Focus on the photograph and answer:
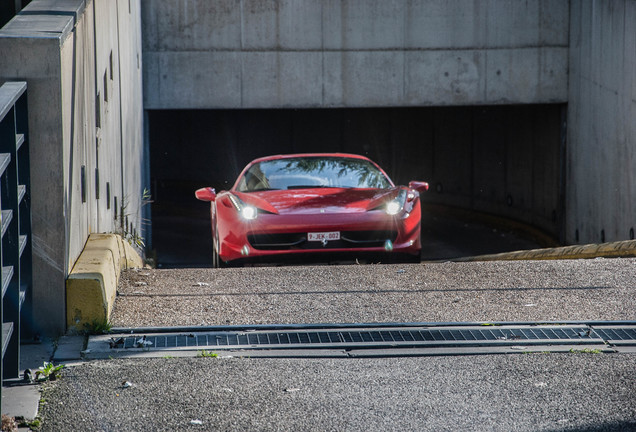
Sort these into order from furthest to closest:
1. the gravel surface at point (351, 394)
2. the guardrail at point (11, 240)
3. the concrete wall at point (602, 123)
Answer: the concrete wall at point (602, 123)
the guardrail at point (11, 240)
the gravel surface at point (351, 394)

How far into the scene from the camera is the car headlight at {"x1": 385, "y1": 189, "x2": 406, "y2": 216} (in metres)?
9.01

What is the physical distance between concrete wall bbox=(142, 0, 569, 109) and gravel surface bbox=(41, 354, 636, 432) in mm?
13360

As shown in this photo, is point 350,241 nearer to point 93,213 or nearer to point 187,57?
point 93,213

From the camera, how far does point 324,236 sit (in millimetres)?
8773

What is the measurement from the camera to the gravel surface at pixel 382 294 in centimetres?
577

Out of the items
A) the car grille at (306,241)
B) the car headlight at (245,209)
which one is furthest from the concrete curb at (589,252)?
the car headlight at (245,209)

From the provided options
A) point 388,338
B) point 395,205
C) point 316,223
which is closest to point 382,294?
point 388,338

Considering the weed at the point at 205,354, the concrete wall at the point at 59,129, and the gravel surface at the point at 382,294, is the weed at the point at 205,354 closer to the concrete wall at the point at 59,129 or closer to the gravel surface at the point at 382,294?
the gravel surface at the point at 382,294

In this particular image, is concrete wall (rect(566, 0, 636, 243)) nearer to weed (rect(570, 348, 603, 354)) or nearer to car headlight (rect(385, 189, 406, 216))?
car headlight (rect(385, 189, 406, 216))

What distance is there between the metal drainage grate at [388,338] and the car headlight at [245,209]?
3.56 m

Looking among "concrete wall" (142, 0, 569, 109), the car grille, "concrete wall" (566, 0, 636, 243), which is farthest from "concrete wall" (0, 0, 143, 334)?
"concrete wall" (142, 0, 569, 109)

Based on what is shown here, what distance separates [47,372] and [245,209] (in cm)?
468

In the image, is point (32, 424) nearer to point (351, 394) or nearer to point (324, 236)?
point (351, 394)

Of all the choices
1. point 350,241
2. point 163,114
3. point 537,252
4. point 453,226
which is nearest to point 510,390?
point 350,241
